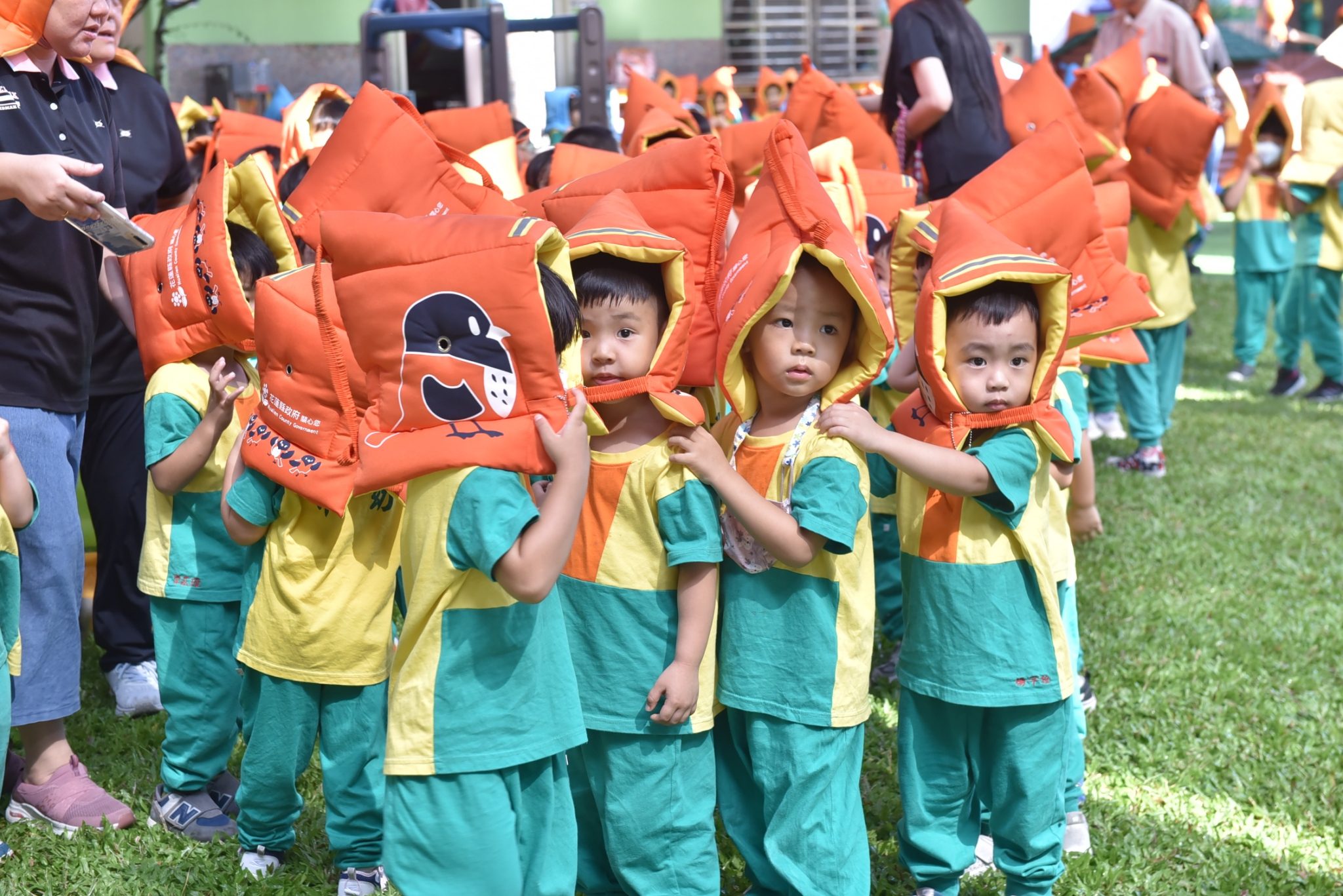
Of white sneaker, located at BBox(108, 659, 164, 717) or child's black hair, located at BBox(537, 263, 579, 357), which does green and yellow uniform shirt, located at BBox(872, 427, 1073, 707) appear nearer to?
child's black hair, located at BBox(537, 263, 579, 357)

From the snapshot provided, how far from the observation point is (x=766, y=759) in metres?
2.63

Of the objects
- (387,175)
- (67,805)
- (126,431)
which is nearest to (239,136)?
(126,431)

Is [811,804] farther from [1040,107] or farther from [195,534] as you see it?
[1040,107]

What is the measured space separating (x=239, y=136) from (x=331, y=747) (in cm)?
318

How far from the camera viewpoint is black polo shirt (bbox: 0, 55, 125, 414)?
316 cm

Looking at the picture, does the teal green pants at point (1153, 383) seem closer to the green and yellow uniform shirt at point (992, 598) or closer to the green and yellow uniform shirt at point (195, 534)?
the green and yellow uniform shirt at point (992, 598)

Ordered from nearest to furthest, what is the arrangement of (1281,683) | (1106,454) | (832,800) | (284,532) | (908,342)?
(832,800) < (284,532) < (908,342) < (1281,683) < (1106,454)

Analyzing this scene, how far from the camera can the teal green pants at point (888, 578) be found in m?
4.39

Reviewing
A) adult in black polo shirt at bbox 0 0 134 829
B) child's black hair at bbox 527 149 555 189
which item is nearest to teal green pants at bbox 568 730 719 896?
adult in black polo shirt at bbox 0 0 134 829

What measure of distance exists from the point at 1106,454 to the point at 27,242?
574 centimetres

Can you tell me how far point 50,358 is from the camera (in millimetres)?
3262

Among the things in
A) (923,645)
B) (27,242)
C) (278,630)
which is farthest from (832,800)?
Result: (27,242)

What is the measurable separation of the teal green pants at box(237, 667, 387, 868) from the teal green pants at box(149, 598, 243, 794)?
282 millimetres

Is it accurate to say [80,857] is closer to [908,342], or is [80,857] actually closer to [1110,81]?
[908,342]
